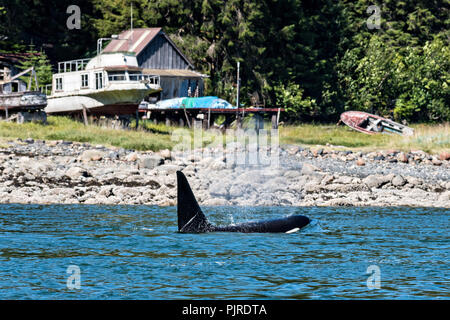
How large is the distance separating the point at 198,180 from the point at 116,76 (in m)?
20.2

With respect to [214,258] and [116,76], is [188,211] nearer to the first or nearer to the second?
[214,258]

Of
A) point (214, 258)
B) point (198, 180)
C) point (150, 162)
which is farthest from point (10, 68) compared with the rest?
point (214, 258)

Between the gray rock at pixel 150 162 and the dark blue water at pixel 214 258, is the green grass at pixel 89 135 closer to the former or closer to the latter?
the gray rock at pixel 150 162

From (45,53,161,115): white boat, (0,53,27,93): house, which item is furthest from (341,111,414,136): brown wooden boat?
(0,53,27,93): house

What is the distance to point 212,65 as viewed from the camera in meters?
59.5

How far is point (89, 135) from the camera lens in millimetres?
37156

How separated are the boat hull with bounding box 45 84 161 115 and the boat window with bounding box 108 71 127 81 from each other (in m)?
1.29

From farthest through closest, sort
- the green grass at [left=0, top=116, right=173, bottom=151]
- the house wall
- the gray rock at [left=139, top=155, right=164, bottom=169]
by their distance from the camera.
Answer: the house wall, the green grass at [left=0, top=116, right=173, bottom=151], the gray rock at [left=139, top=155, right=164, bottom=169]

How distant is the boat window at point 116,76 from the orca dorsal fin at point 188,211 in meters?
28.7

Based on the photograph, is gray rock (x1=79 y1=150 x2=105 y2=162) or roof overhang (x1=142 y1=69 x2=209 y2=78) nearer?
gray rock (x1=79 y1=150 x2=105 y2=162)

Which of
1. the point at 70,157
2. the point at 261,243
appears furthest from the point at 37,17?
the point at 261,243

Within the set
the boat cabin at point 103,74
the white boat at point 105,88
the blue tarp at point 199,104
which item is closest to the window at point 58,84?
the white boat at point 105,88

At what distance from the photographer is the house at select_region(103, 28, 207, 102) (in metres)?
54.3

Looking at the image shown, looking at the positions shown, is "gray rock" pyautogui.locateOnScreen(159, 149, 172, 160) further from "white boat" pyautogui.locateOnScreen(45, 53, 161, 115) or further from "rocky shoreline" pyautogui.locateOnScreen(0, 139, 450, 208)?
"white boat" pyautogui.locateOnScreen(45, 53, 161, 115)
